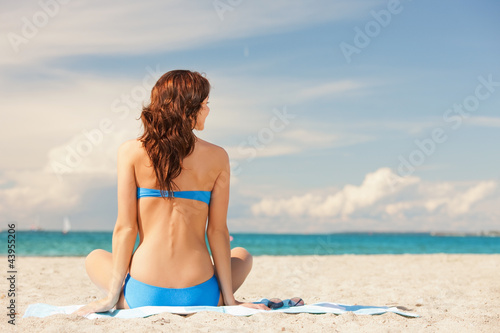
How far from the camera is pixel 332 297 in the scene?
596 cm

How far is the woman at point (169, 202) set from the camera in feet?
10.9

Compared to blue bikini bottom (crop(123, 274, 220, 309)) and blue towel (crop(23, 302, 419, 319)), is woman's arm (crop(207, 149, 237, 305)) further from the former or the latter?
blue towel (crop(23, 302, 419, 319))

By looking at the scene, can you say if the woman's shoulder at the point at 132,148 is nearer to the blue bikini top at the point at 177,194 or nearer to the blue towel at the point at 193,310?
the blue bikini top at the point at 177,194

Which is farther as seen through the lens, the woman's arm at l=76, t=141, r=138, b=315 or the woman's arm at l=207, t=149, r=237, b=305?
the woman's arm at l=207, t=149, r=237, b=305

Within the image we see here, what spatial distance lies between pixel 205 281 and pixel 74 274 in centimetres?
557

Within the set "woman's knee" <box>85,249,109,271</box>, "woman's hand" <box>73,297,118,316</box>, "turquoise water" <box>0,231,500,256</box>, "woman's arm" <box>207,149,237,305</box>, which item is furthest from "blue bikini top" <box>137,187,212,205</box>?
"turquoise water" <box>0,231,500,256</box>

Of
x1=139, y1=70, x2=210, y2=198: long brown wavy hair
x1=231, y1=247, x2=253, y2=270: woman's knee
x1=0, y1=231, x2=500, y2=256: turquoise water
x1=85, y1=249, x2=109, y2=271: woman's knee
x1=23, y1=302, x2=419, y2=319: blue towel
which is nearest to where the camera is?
x1=139, y1=70, x2=210, y2=198: long brown wavy hair

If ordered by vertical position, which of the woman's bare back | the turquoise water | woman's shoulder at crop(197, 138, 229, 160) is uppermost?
woman's shoulder at crop(197, 138, 229, 160)

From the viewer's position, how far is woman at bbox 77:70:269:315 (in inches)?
130

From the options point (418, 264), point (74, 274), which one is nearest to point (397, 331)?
point (74, 274)

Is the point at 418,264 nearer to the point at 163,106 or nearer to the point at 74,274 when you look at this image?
the point at 74,274

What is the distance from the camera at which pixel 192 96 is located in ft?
10.9

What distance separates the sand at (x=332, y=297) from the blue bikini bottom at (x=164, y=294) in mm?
147

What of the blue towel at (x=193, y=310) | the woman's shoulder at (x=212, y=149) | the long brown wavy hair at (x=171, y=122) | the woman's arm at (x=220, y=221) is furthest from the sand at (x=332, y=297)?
the woman's shoulder at (x=212, y=149)
